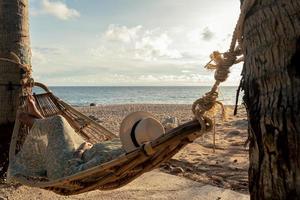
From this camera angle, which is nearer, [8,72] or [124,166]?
[124,166]

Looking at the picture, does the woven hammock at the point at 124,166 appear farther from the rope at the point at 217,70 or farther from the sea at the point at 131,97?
the sea at the point at 131,97

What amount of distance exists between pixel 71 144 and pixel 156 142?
1083 mm

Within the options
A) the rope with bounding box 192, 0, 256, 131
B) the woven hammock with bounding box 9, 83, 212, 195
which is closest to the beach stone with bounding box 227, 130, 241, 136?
the woven hammock with bounding box 9, 83, 212, 195

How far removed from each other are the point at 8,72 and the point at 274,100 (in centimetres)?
279

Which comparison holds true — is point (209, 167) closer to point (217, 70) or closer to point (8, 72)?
point (8, 72)

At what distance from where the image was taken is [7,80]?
3367 millimetres

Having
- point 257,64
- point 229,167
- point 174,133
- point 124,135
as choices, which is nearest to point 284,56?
point 257,64

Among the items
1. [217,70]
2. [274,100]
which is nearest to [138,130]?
[217,70]

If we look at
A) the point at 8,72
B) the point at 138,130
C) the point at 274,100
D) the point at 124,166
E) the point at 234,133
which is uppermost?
the point at 8,72

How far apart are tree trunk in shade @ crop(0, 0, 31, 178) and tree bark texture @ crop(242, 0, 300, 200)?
266 centimetres

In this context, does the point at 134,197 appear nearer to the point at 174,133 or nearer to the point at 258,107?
the point at 174,133

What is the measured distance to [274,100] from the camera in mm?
1042

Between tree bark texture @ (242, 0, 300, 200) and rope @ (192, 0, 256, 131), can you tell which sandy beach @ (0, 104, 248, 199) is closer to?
rope @ (192, 0, 256, 131)

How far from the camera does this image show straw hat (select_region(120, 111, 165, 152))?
209cm
